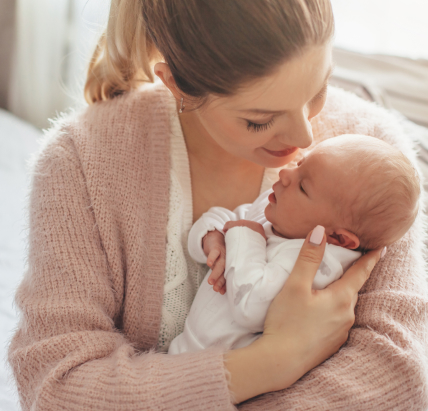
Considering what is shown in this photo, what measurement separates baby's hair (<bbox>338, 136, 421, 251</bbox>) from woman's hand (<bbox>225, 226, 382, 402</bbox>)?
111mm

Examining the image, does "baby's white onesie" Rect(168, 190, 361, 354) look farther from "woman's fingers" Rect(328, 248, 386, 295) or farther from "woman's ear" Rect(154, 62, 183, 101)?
"woman's ear" Rect(154, 62, 183, 101)

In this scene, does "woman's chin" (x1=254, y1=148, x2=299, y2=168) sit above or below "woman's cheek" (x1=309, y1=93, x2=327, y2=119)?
below

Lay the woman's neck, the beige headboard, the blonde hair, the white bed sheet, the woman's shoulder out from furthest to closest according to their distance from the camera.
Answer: the beige headboard
the white bed sheet
the woman's neck
the woman's shoulder
the blonde hair

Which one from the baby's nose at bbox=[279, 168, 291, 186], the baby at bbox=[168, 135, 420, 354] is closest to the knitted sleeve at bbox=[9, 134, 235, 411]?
the baby at bbox=[168, 135, 420, 354]

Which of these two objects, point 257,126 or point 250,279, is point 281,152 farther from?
point 250,279

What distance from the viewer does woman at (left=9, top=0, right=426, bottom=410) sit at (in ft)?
3.17

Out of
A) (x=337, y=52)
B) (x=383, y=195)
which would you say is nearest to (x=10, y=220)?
(x=383, y=195)

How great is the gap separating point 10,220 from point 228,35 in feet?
4.85

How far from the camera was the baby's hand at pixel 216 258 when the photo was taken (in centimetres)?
110

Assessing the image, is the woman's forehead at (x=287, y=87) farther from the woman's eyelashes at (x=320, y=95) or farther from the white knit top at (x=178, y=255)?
the white knit top at (x=178, y=255)

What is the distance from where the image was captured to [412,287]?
3.82 feet

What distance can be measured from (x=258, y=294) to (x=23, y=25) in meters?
2.36

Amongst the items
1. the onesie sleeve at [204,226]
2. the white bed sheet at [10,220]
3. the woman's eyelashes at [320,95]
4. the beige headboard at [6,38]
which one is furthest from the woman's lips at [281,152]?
the beige headboard at [6,38]

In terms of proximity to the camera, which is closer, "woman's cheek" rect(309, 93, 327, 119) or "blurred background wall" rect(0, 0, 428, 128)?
"woman's cheek" rect(309, 93, 327, 119)
